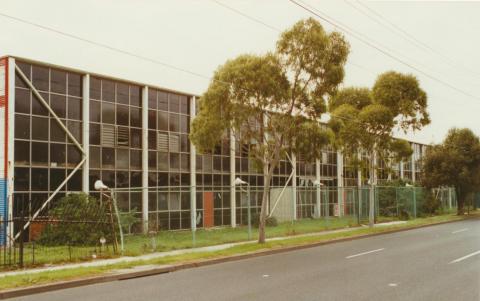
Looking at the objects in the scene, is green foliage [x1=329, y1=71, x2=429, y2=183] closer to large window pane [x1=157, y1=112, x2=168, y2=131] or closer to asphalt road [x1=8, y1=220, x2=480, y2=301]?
large window pane [x1=157, y1=112, x2=168, y2=131]

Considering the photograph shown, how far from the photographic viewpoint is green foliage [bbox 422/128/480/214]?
133 feet

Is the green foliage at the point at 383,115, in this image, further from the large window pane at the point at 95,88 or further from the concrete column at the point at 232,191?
the large window pane at the point at 95,88

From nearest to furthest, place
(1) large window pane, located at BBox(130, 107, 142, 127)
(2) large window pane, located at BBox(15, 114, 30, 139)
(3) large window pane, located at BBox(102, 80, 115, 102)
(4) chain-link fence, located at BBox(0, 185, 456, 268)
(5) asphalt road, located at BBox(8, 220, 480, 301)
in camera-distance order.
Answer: (5) asphalt road, located at BBox(8, 220, 480, 301), (4) chain-link fence, located at BBox(0, 185, 456, 268), (2) large window pane, located at BBox(15, 114, 30, 139), (3) large window pane, located at BBox(102, 80, 115, 102), (1) large window pane, located at BBox(130, 107, 142, 127)

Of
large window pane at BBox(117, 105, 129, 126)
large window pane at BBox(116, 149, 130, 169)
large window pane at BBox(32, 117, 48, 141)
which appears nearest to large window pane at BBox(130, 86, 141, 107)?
large window pane at BBox(117, 105, 129, 126)

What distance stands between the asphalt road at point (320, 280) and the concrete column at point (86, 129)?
11324 mm

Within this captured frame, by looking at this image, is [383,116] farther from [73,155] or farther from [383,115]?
[73,155]

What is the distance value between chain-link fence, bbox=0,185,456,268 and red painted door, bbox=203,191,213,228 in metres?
0.06

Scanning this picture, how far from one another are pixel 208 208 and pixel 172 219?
3270 millimetres

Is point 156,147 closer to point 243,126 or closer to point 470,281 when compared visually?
point 243,126

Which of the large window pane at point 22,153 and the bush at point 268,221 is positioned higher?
the large window pane at point 22,153

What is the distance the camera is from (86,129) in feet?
81.8

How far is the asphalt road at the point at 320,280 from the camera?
32.6 feet

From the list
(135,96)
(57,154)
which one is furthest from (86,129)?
(135,96)

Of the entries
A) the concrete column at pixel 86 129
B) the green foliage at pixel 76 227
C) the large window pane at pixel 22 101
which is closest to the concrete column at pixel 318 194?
the concrete column at pixel 86 129
